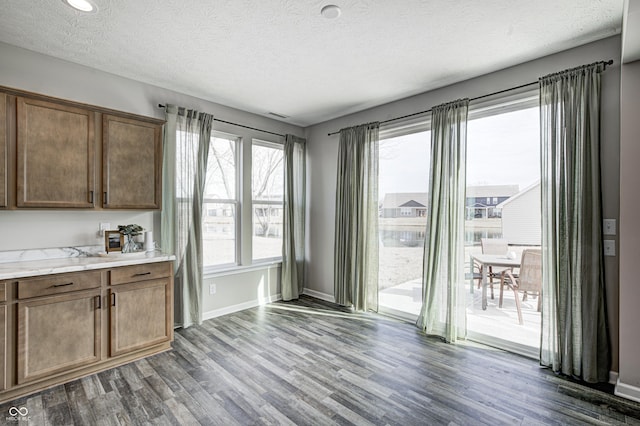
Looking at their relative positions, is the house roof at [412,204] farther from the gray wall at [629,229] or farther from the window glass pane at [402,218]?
the gray wall at [629,229]

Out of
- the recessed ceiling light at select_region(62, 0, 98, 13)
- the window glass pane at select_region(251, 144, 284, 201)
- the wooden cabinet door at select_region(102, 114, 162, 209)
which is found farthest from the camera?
the window glass pane at select_region(251, 144, 284, 201)

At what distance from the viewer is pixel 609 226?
242cm

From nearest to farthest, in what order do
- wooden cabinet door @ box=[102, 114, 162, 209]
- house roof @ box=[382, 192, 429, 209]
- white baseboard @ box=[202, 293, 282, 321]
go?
wooden cabinet door @ box=[102, 114, 162, 209] → house roof @ box=[382, 192, 429, 209] → white baseboard @ box=[202, 293, 282, 321]

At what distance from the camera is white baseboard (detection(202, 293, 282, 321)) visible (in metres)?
3.90

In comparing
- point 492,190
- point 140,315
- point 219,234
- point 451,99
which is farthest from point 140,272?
point 451,99

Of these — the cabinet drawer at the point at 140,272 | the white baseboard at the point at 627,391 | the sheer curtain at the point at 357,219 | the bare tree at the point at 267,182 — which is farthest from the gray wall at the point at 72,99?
the white baseboard at the point at 627,391

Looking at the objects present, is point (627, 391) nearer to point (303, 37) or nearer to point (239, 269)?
point (303, 37)

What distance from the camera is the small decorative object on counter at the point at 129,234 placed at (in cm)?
305

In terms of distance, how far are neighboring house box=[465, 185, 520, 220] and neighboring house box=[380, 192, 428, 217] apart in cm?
54

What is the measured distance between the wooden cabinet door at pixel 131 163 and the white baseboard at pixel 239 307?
5.06ft

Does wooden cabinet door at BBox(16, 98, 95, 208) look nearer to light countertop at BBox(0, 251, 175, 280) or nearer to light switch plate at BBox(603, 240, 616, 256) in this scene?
light countertop at BBox(0, 251, 175, 280)

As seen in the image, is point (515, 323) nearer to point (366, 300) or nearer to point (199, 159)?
point (366, 300)

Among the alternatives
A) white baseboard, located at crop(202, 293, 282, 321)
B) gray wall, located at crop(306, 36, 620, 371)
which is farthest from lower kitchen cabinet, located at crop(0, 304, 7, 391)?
gray wall, located at crop(306, 36, 620, 371)

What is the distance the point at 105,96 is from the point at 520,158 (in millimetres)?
4101
